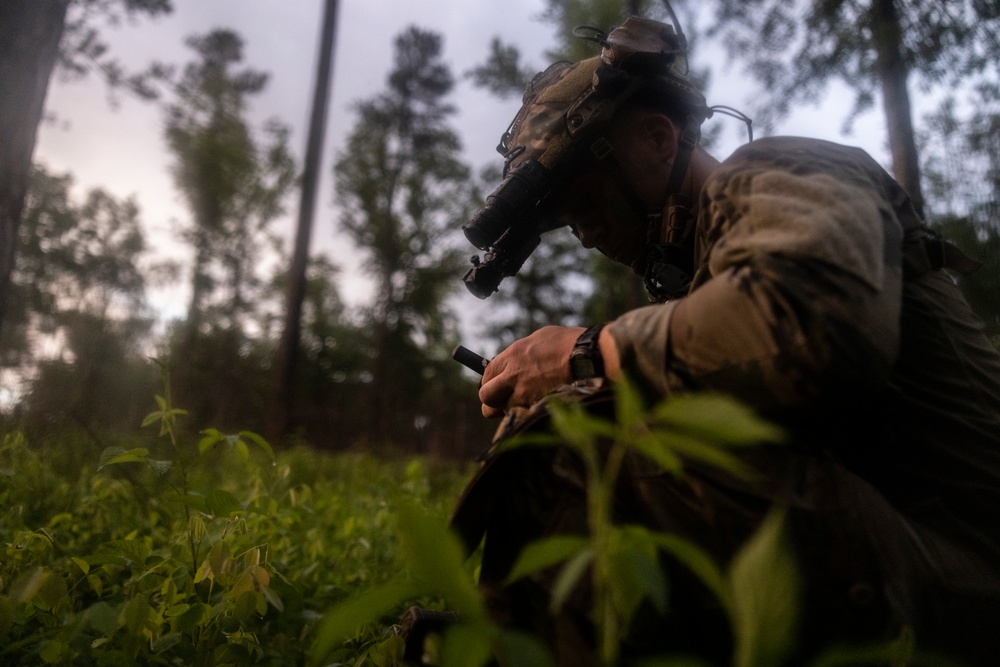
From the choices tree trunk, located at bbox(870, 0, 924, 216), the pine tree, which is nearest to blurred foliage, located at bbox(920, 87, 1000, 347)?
tree trunk, located at bbox(870, 0, 924, 216)

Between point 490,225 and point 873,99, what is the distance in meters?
5.66

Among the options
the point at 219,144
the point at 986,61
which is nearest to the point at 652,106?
the point at 986,61

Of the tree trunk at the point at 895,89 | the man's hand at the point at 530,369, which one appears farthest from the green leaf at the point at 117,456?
the tree trunk at the point at 895,89

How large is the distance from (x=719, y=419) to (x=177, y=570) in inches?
57.2

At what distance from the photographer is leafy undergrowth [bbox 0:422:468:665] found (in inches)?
46.9

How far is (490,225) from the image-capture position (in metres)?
1.83

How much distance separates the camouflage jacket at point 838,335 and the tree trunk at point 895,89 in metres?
4.56

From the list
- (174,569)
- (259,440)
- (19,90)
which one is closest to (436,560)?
(259,440)

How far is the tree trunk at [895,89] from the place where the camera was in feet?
17.2

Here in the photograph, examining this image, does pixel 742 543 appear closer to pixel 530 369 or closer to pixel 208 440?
pixel 530 369

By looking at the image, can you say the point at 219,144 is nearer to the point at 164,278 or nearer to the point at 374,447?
the point at 164,278

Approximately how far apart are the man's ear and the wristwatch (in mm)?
758

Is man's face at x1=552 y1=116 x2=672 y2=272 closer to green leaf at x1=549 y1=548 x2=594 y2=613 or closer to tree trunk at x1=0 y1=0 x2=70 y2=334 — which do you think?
green leaf at x1=549 y1=548 x2=594 y2=613

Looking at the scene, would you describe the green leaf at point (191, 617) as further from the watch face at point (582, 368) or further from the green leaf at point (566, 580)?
the green leaf at point (566, 580)
